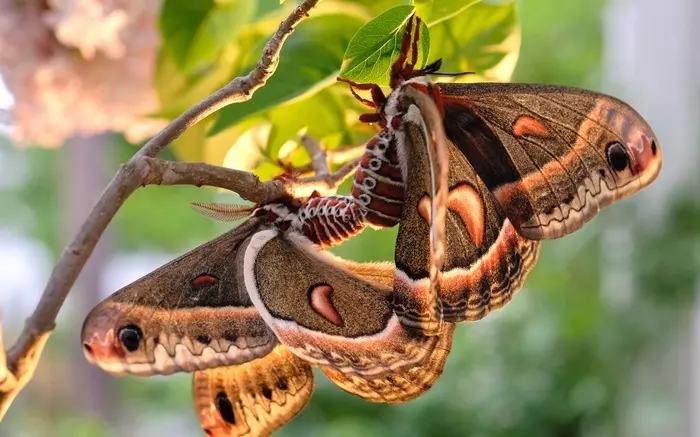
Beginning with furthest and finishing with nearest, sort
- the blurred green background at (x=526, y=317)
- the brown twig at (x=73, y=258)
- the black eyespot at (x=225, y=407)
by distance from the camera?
the blurred green background at (x=526, y=317)
the black eyespot at (x=225, y=407)
the brown twig at (x=73, y=258)

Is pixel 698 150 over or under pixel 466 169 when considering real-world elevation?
under

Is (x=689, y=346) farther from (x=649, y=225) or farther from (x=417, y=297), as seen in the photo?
(x=417, y=297)

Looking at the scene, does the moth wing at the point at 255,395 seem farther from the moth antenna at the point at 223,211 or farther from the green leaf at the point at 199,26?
the green leaf at the point at 199,26

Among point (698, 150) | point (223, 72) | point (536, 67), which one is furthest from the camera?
point (536, 67)

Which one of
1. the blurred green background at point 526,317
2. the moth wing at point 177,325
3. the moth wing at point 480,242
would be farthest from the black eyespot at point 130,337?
the blurred green background at point 526,317

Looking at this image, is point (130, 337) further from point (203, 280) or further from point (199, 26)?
point (199, 26)

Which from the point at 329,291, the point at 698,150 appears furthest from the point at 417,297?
the point at 698,150

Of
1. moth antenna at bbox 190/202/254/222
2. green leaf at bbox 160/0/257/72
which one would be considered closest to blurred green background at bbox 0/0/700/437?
green leaf at bbox 160/0/257/72
